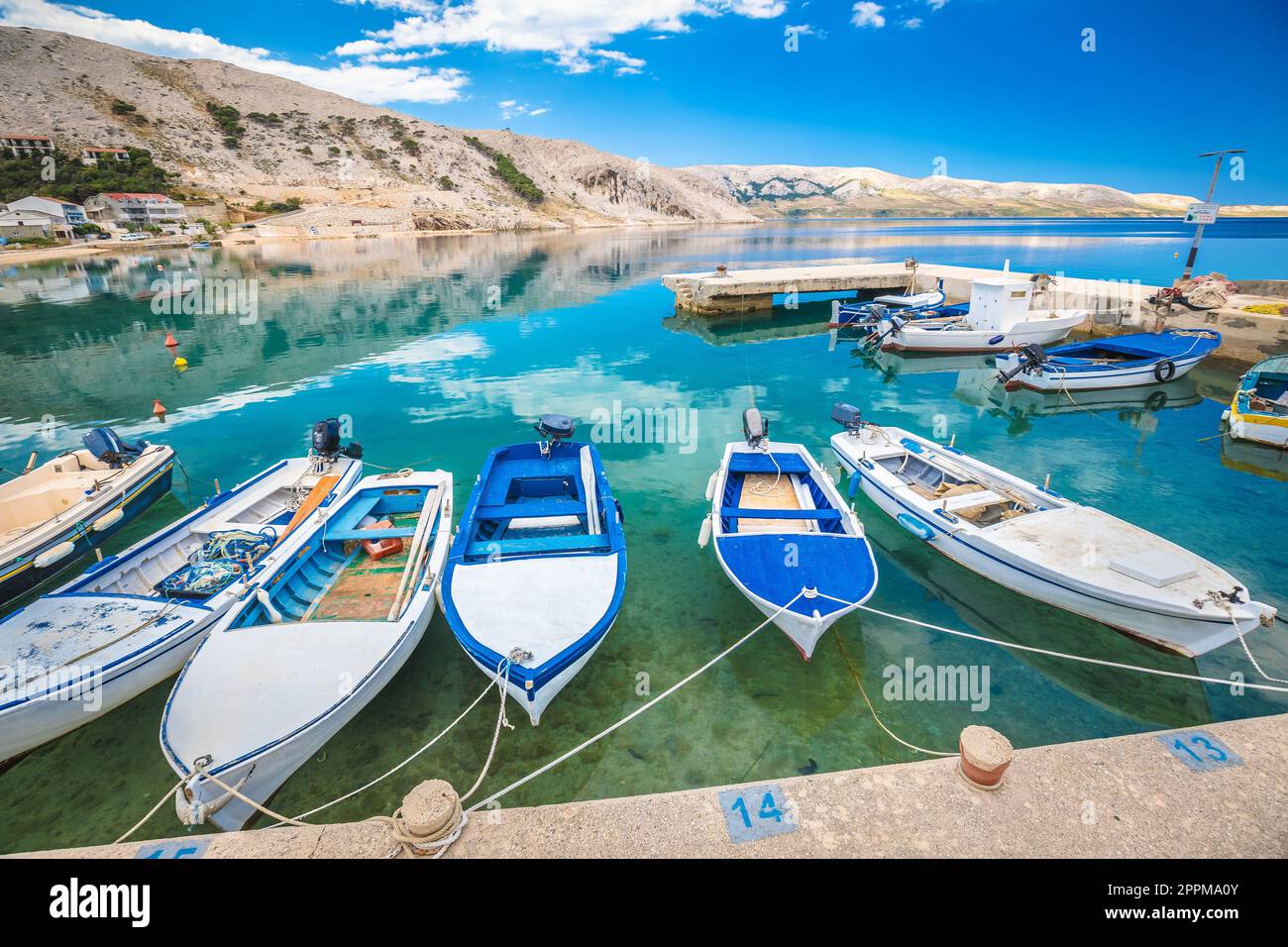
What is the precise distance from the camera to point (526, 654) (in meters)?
7.31

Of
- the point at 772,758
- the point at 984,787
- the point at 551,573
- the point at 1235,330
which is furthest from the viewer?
the point at 1235,330

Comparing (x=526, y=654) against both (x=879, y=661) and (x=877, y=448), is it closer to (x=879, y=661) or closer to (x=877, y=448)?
(x=879, y=661)

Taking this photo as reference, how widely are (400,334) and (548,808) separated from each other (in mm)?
34748

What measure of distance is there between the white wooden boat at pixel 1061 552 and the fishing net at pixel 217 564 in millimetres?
13706

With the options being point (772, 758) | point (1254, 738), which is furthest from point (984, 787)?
point (1254, 738)

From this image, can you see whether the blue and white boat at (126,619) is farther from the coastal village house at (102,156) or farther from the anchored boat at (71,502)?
the coastal village house at (102,156)

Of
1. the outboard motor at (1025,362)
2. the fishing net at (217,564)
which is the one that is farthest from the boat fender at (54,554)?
the outboard motor at (1025,362)

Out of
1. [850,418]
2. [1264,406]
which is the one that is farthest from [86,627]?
[1264,406]

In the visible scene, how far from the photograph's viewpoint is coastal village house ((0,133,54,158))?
104 meters

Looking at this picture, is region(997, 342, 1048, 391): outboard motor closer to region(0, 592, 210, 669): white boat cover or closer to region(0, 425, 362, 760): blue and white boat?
region(0, 425, 362, 760): blue and white boat

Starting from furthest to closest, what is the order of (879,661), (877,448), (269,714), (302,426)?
(302,426), (877,448), (879,661), (269,714)

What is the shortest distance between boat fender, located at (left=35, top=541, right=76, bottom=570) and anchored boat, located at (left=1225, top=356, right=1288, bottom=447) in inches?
1296

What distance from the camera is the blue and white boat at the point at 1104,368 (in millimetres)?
23922

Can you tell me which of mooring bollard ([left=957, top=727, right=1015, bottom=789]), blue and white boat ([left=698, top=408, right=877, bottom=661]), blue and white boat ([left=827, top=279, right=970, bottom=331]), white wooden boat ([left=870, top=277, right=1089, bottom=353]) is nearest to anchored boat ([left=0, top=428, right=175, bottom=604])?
blue and white boat ([left=698, top=408, right=877, bottom=661])
